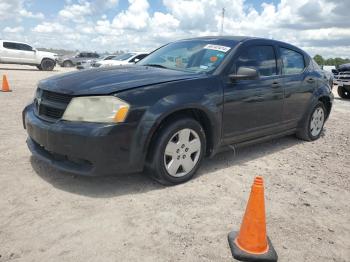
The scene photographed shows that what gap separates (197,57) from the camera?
448 cm

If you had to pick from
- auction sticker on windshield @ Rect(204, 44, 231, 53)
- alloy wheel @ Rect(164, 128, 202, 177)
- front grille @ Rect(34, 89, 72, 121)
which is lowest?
alloy wheel @ Rect(164, 128, 202, 177)

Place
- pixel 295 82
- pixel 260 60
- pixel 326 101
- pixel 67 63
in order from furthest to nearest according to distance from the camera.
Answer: pixel 67 63 < pixel 326 101 < pixel 295 82 < pixel 260 60

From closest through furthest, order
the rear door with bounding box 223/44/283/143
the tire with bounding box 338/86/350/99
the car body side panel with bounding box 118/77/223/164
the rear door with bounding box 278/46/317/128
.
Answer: the car body side panel with bounding box 118/77/223/164 < the rear door with bounding box 223/44/283/143 < the rear door with bounding box 278/46/317/128 < the tire with bounding box 338/86/350/99

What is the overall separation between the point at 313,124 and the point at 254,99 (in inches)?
84.7

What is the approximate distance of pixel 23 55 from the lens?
23438 mm

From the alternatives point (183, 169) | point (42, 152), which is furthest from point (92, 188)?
point (183, 169)

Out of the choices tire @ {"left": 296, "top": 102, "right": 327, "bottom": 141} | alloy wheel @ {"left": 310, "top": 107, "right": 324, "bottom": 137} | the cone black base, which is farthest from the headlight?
alloy wheel @ {"left": 310, "top": 107, "right": 324, "bottom": 137}

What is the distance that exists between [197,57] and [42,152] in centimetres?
215

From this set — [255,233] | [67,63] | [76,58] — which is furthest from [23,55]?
[255,233]

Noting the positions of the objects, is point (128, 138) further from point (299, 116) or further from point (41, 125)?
point (299, 116)

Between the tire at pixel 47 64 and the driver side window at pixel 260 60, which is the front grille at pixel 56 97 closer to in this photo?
the driver side window at pixel 260 60

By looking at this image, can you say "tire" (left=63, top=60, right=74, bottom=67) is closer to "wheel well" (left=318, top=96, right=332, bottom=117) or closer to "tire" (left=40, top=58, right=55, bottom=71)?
"tire" (left=40, top=58, right=55, bottom=71)

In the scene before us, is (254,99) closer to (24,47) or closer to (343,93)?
(343,93)

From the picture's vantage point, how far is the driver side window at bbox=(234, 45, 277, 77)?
176 inches
